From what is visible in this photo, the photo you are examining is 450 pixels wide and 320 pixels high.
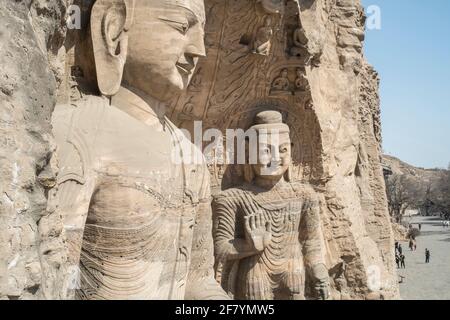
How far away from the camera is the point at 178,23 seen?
109 inches

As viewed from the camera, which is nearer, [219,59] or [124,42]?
[124,42]

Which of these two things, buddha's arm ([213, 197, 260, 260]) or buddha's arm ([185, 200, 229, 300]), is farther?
buddha's arm ([213, 197, 260, 260])

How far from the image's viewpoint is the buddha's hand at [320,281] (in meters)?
4.48

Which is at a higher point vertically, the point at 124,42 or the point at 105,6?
the point at 105,6

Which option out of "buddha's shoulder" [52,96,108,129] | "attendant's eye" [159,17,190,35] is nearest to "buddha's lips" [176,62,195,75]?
"attendant's eye" [159,17,190,35]

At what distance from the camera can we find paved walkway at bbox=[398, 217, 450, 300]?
10938mm

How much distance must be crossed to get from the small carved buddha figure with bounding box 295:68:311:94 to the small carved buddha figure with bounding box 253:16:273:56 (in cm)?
37

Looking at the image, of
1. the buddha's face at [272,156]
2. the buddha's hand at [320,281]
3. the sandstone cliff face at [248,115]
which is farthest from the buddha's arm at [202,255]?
the buddha's hand at [320,281]

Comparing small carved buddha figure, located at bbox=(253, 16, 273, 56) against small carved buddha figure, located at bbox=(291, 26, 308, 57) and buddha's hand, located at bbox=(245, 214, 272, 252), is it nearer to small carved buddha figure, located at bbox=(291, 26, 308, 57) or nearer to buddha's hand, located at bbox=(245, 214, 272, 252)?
small carved buddha figure, located at bbox=(291, 26, 308, 57)
